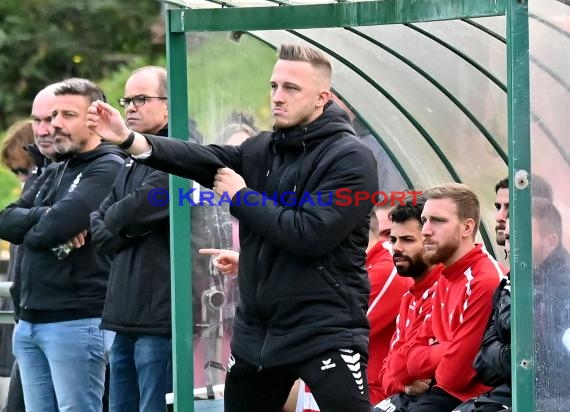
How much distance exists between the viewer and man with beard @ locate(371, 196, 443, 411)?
6957 millimetres

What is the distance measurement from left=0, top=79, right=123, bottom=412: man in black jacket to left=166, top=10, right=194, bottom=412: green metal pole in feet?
3.05

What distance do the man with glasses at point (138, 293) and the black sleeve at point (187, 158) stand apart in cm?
120

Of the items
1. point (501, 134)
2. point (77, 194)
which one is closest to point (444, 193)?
point (501, 134)

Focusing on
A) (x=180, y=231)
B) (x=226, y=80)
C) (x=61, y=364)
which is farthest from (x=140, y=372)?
(x=226, y=80)

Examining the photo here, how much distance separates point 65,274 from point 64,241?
0.19m

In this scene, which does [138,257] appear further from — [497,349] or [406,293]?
[497,349]

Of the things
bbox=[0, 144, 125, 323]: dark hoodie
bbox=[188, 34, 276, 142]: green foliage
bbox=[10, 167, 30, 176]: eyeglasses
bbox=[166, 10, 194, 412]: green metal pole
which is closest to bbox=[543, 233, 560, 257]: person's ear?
bbox=[166, 10, 194, 412]: green metal pole

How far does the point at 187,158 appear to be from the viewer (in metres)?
6.24

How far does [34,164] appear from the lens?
9664 millimetres

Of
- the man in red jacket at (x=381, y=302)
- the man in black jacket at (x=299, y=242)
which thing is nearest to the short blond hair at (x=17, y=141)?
the man in red jacket at (x=381, y=302)

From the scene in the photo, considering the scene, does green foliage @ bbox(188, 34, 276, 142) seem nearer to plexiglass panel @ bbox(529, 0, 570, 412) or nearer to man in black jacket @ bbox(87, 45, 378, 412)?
man in black jacket @ bbox(87, 45, 378, 412)

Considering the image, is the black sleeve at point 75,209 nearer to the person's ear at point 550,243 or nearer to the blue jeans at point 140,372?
the blue jeans at point 140,372

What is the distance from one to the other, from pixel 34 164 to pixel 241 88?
2422 mm

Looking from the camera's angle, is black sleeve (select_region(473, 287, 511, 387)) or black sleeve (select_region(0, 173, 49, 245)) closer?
black sleeve (select_region(473, 287, 511, 387))
